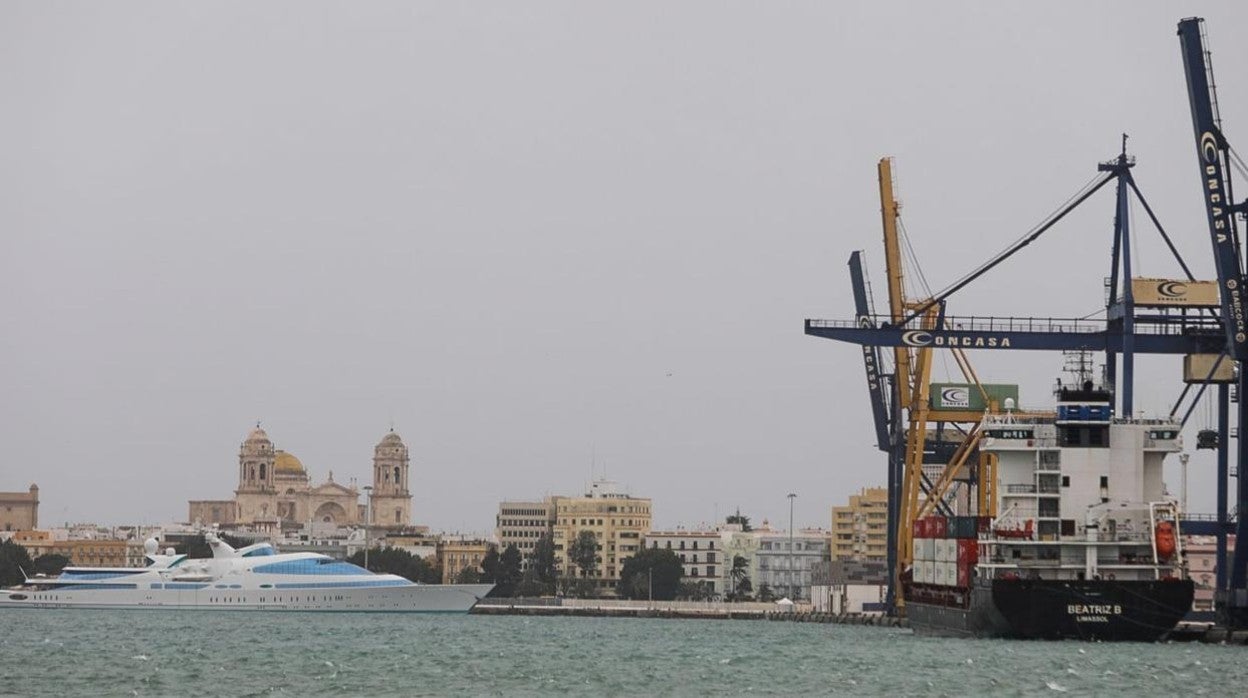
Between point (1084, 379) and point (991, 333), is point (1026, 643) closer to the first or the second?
point (1084, 379)

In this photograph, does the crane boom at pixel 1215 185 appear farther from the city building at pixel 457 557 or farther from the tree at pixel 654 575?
the city building at pixel 457 557

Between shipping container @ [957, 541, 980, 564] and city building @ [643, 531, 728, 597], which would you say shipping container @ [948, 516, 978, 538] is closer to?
shipping container @ [957, 541, 980, 564]

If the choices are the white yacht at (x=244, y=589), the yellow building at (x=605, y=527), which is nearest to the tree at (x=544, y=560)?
the yellow building at (x=605, y=527)

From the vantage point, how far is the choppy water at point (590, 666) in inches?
1657

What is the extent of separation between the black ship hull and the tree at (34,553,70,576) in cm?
11681

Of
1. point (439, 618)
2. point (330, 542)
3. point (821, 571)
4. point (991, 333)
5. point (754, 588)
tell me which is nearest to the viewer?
point (991, 333)

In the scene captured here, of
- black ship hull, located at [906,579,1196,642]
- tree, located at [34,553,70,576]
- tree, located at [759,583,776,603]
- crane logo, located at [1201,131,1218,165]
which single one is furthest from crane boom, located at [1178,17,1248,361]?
tree, located at [34,553,70,576]

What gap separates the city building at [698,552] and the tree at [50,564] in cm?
4384

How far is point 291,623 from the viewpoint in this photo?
90.2 meters

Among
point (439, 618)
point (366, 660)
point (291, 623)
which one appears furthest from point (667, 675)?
point (439, 618)

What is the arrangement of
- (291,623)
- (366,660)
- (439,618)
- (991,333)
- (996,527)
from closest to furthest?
(366,660) → (996,527) → (991,333) → (291,623) → (439,618)

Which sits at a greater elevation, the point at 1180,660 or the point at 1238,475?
the point at 1238,475

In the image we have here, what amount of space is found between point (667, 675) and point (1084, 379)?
700 inches

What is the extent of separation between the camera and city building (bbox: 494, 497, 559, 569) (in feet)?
606
